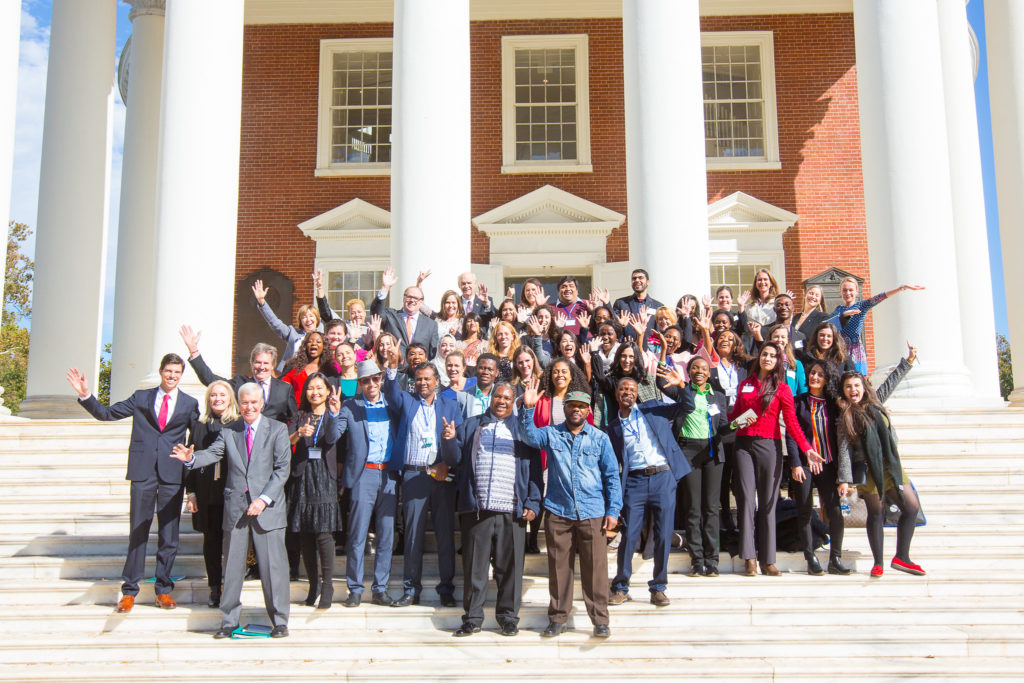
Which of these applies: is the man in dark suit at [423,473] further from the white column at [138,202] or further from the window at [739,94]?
the window at [739,94]

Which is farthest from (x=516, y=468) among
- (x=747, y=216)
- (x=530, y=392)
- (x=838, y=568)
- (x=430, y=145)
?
(x=747, y=216)

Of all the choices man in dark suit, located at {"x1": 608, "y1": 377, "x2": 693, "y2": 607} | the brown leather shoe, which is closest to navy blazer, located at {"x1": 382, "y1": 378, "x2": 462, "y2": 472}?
man in dark suit, located at {"x1": 608, "y1": 377, "x2": 693, "y2": 607}

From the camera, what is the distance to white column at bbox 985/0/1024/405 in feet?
50.5

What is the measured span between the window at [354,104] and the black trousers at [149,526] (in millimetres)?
12782

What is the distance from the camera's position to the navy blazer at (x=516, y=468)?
745 cm

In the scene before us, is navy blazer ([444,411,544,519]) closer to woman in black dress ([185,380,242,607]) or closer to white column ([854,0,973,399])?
woman in black dress ([185,380,242,607])

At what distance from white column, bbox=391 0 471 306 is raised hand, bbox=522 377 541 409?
13.1 ft

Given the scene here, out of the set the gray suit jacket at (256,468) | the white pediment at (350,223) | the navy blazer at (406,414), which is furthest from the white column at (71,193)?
the navy blazer at (406,414)

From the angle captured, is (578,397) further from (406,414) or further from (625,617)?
(625,617)

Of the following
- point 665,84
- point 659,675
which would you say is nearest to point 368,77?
point 665,84

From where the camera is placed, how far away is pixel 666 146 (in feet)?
40.7

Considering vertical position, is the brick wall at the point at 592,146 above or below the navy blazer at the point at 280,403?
above

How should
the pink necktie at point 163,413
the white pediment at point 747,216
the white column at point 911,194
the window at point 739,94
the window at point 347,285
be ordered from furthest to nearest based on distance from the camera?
the window at point 739,94, the window at point 347,285, the white pediment at point 747,216, the white column at point 911,194, the pink necktie at point 163,413

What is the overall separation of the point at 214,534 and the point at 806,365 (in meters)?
5.72
